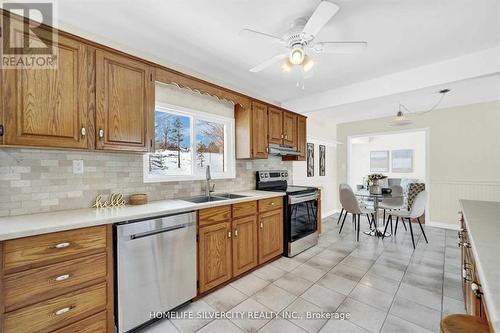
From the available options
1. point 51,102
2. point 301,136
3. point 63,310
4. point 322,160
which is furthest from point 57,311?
point 322,160

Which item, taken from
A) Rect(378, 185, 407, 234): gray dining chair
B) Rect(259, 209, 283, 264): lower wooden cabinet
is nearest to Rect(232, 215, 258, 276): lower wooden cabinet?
Rect(259, 209, 283, 264): lower wooden cabinet

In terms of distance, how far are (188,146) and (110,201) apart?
1.07 metres

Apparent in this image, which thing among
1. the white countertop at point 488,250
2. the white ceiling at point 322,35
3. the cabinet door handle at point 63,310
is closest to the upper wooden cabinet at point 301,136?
the white ceiling at point 322,35

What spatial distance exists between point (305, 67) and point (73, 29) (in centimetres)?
211

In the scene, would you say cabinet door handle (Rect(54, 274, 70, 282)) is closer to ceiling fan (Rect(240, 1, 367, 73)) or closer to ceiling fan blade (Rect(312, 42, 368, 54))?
ceiling fan (Rect(240, 1, 367, 73))

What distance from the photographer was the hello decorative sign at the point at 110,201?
1.94m

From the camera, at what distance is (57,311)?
135 cm

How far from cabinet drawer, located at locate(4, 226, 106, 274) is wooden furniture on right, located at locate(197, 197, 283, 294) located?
0.83 metres

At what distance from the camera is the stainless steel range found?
3070 millimetres

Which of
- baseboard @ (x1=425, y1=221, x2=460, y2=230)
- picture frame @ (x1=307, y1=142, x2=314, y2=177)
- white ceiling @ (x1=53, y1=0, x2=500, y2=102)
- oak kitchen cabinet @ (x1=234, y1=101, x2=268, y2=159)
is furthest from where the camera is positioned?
picture frame @ (x1=307, y1=142, x2=314, y2=177)

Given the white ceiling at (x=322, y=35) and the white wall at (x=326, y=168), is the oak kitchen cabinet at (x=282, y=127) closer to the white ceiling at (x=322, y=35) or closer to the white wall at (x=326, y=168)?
the white ceiling at (x=322, y=35)

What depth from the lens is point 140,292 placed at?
167 centimetres

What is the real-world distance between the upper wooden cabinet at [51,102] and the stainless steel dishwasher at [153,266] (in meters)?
0.79

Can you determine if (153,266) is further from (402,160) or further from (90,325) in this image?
(402,160)
